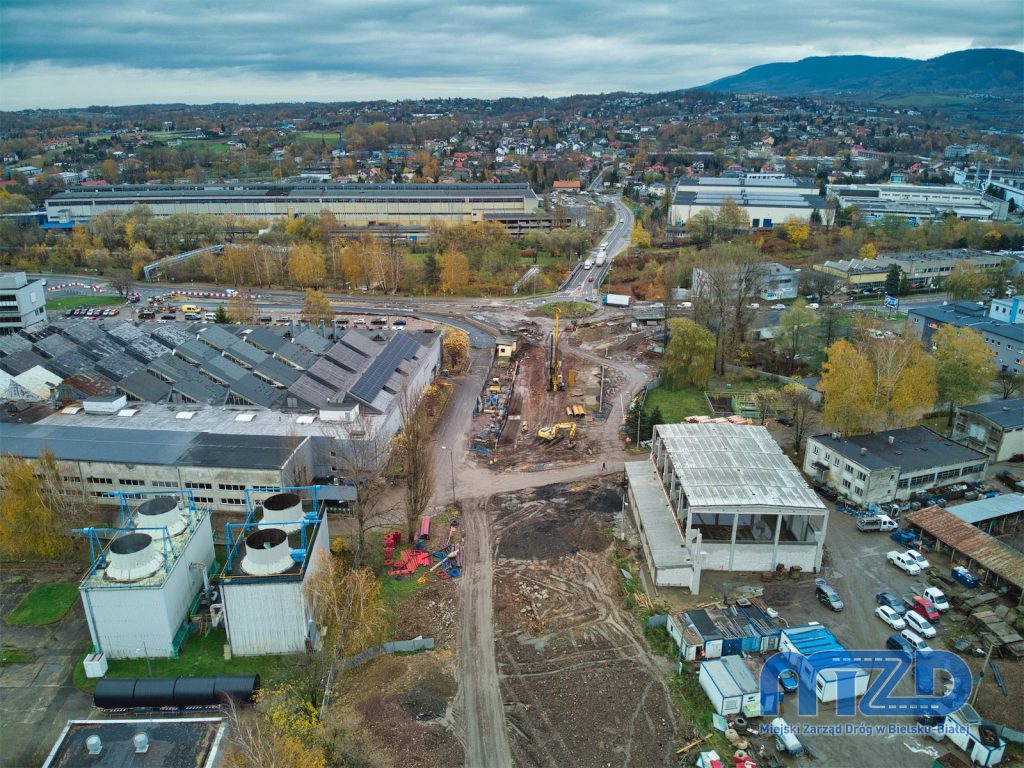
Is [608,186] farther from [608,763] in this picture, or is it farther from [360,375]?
[608,763]

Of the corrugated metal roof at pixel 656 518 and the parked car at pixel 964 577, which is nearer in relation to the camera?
the parked car at pixel 964 577

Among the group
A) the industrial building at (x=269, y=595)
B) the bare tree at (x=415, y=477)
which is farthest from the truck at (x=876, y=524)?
the industrial building at (x=269, y=595)

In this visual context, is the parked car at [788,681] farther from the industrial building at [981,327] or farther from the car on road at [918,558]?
the industrial building at [981,327]

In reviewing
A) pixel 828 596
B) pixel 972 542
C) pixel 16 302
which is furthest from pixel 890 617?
pixel 16 302

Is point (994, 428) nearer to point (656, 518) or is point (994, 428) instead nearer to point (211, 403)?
point (656, 518)

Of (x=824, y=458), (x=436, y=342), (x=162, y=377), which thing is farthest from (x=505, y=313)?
(x=824, y=458)
